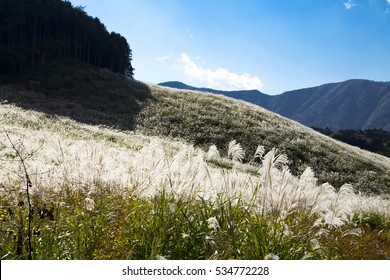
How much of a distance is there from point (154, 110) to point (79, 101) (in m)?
9.07

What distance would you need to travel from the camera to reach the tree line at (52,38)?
57.1 meters

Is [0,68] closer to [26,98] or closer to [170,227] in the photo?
[26,98]

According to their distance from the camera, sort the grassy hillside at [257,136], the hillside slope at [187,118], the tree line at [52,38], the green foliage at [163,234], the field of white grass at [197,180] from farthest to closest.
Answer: the tree line at [52,38] < the hillside slope at [187,118] < the grassy hillside at [257,136] < the field of white grass at [197,180] < the green foliage at [163,234]

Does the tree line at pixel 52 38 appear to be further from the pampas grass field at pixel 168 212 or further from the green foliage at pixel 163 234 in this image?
the green foliage at pixel 163 234

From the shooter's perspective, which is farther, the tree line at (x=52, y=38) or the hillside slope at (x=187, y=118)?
the tree line at (x=52, y=38)

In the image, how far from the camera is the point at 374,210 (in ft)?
39.6

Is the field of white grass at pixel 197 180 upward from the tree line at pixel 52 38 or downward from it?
downward

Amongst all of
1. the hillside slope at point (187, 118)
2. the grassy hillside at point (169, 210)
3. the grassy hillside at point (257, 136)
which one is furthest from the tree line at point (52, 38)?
the grassy hillside at point (169, 210)

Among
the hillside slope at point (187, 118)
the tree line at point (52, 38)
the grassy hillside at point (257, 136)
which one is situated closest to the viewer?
the grassy hillside at point (257, 136)

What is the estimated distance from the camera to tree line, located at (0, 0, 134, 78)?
187 feet

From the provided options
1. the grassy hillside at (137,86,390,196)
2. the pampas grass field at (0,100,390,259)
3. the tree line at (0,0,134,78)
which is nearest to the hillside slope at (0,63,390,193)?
the grassy hillside at (137,86,390,196)

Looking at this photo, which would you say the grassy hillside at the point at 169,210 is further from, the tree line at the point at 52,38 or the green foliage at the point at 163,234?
the tree line at the point at 52,38
